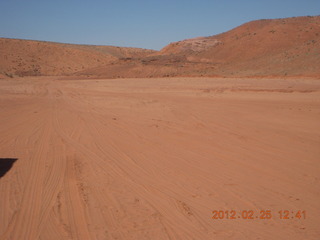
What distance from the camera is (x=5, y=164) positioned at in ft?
22.1

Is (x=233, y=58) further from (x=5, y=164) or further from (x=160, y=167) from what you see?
(x=5, y=164)

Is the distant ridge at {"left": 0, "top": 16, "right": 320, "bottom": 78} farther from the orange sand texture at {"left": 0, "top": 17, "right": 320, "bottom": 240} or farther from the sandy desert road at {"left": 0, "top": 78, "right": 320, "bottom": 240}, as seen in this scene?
the sandy desert road at {"left": 0, "top": 78, "right": 320, "bottom": 240}

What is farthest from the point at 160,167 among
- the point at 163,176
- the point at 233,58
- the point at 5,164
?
the point at 233,58

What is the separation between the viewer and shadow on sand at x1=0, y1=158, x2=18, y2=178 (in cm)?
633

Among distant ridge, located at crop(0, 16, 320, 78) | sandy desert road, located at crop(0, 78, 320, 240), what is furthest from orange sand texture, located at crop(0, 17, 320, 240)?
distant ridge, located at crop(0, 16, 320, 78)

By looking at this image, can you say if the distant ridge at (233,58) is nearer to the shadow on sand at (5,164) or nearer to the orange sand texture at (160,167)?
the orange sand texture at (160,167)

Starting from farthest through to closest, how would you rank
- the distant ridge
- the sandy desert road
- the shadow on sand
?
1. the distant ridge
2. the shadow on sand
3. the sandy desert road

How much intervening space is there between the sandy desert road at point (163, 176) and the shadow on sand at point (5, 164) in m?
0.11

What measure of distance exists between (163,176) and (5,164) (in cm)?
357

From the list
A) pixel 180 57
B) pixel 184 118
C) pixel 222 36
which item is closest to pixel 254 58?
pixel 180 57

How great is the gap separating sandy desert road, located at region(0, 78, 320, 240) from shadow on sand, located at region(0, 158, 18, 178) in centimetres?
11

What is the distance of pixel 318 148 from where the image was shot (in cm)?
746

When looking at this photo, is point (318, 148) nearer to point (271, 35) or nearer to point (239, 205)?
point (239, 205)

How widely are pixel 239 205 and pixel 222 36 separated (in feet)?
156
